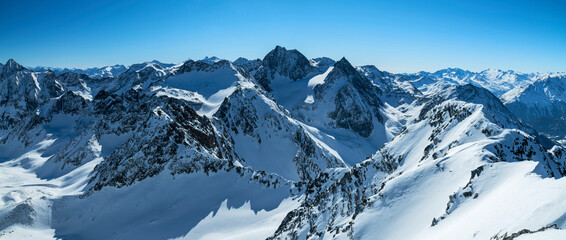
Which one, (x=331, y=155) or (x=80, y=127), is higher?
(x=80, y=127)

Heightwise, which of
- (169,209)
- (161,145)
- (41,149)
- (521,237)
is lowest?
(521,237)

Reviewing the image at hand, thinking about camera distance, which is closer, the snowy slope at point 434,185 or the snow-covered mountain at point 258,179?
the snowy slope at point 434,185

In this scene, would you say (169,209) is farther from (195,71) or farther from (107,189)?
(195,71)

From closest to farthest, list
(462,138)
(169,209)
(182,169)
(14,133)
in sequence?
1. (462,138)
2. (169,209)
3. (182,169)
4. (14,133)

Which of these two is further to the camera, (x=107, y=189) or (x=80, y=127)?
(x=80, y=127)

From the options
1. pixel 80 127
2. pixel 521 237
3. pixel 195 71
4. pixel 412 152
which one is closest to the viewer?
pixel 521 237

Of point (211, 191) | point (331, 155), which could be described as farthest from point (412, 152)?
point (331, 155)

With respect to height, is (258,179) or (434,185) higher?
(258,179)

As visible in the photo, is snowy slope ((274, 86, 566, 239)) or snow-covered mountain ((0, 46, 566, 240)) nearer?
snowy slope ((274, 86, 566, 239))

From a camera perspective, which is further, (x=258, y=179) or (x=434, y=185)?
(x=258, y=179)

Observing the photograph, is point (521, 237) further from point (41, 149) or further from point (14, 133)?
point (14, 133)
